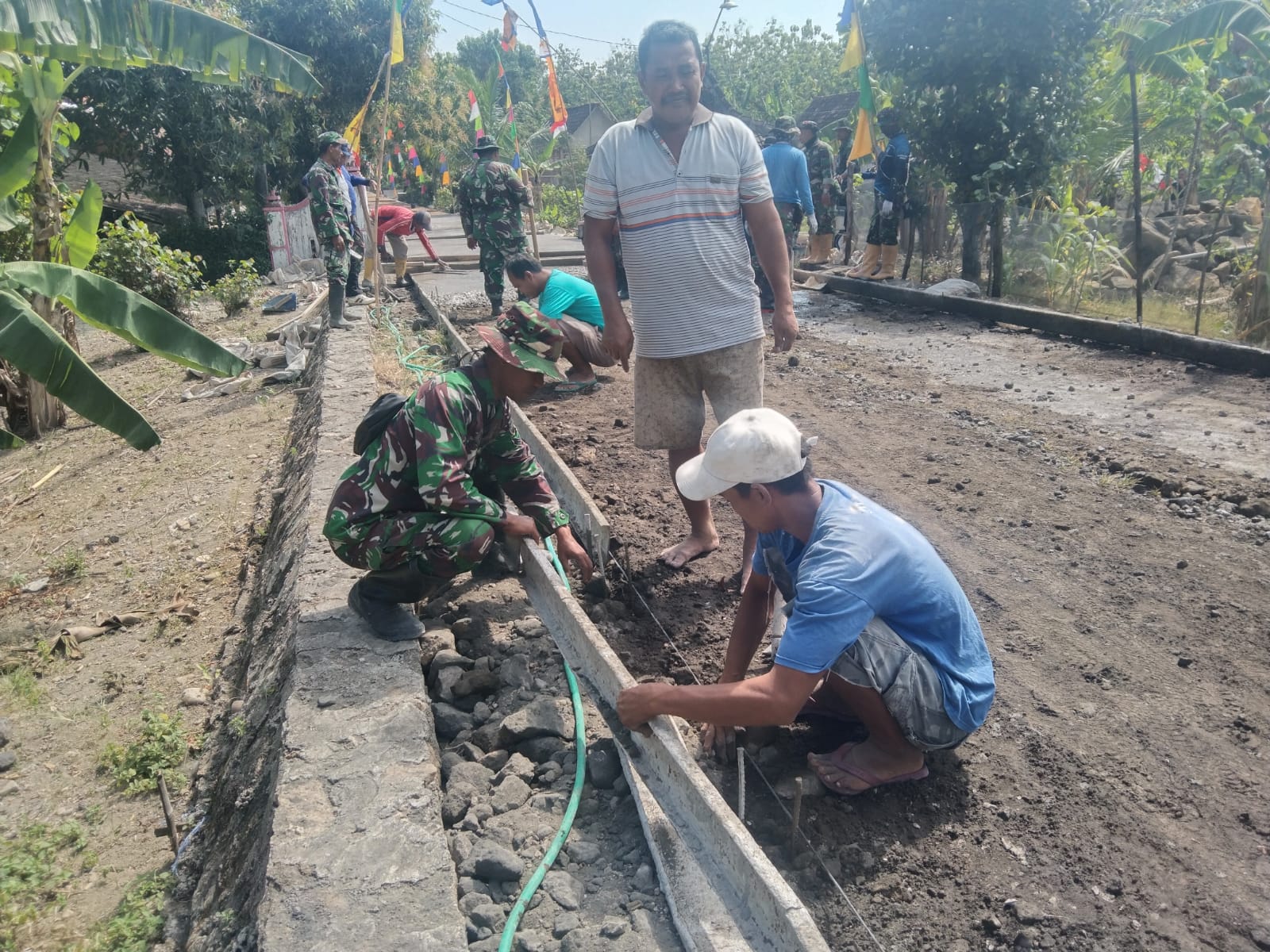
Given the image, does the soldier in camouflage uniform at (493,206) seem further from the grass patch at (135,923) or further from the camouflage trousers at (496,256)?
the grass patch at (135,923)

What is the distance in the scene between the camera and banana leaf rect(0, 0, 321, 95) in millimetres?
4234

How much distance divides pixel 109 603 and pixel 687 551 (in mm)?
3214

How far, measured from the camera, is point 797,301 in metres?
11.9

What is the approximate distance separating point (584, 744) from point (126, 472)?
18.5 feet

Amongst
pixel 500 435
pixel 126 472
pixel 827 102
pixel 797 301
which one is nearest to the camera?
pixel 500 435

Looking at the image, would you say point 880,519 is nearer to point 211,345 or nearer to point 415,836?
point 415,836

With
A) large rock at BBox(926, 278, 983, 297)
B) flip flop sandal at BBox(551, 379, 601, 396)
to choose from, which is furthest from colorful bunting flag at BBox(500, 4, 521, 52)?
flip flop sandal at BBox(551, 379, 601, 396)

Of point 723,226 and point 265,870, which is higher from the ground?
point 723,226

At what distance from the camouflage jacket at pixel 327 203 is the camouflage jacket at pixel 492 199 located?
4.22 ft

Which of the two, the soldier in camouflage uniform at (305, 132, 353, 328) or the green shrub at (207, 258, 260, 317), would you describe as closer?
the soldier in camouflage uniform at (305, 132, 353, 328)

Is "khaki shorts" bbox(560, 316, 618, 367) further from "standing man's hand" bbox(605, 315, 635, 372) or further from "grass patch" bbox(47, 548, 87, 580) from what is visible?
"grass patch" bbox(47, 548, 87, 580)

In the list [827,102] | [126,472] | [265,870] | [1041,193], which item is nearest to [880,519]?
[265,870]

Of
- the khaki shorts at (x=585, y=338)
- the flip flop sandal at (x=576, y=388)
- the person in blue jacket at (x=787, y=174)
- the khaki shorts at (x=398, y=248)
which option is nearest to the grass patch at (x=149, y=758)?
the khaki shorts at (x=585, y=338)

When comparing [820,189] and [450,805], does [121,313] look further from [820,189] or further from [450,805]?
[820,189]
